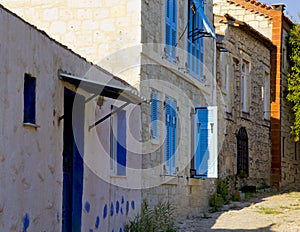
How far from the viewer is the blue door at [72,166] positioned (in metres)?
9.93

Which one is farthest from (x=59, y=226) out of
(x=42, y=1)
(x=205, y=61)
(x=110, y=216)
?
(x=205, y=61)

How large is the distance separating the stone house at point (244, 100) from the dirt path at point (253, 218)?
2.25 meters

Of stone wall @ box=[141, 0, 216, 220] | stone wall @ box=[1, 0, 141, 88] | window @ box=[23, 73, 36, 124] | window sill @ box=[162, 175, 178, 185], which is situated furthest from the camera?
window sill @ box=[162, 175, 178, 185]

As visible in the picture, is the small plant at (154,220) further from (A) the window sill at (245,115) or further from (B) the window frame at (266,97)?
(B) the window frame at (266,97)

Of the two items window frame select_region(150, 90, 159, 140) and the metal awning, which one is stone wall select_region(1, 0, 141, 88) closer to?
window frame select_region(150, 90, 159, 140)

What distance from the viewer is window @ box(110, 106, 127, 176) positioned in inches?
467

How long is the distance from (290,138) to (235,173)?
7194mm

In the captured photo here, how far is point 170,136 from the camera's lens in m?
15.1

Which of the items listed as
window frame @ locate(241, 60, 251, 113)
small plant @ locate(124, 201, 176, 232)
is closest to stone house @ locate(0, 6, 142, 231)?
small plant @ locate(124, 201, 176, 232)

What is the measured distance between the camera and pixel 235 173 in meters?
22.8

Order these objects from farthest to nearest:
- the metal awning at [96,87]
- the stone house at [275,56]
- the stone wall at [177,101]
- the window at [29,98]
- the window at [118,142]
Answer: the stone house at [275,56] → the stone wall at [177,101] → the window at [118,142] → the metal awning at [96,87] → the window at [29,98]

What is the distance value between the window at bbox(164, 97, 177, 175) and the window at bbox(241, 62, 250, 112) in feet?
30.5

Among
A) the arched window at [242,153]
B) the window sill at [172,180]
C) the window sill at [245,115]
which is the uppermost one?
the window sill at [245,115]

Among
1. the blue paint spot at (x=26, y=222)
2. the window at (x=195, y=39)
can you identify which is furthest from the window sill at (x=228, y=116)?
the blue paint spot at (x=26, y=222)
